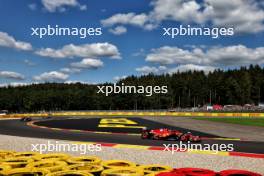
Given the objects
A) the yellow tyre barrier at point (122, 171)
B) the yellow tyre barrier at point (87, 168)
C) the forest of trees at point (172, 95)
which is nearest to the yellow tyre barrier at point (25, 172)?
the yellow tyre barrier at point (87, 168)

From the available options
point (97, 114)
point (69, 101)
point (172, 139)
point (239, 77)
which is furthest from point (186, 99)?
point (172, 139)

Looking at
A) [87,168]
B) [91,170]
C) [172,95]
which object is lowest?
[87,168]

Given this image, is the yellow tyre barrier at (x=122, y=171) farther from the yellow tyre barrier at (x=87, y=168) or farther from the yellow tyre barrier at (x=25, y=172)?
the yellow tyre barrier at (x=25, y=172)

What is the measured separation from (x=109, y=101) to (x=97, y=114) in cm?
4951

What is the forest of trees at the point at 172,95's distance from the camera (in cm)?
12010

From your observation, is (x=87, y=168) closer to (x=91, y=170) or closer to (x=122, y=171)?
(x=91, y=170)

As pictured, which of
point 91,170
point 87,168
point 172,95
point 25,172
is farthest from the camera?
point 172,95

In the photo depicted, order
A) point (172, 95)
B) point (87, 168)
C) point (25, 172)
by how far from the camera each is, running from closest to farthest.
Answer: point (25, 172), point (87, 168), point (172, 95)

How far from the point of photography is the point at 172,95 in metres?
120

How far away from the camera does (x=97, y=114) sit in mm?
71188

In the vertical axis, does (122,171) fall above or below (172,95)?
below

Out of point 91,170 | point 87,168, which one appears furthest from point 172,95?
point 91,170

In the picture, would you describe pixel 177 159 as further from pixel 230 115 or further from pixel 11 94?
pixel 11 94

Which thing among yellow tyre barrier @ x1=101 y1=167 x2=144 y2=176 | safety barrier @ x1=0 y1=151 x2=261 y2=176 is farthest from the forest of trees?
yellow tyre barrier @ x1=101 y1=167 x2=144 y2=176
